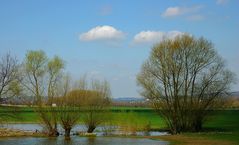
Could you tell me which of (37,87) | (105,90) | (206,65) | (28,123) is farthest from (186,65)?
(28,123)

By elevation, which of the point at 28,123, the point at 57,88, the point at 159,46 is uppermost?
the point at 159,46

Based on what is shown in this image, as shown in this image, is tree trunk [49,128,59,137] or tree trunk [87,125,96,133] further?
tree trunk [87,125,96,133]

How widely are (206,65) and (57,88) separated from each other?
1873 cm

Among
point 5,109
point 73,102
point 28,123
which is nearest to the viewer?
point 5,109

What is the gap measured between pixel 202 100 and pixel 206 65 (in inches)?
175

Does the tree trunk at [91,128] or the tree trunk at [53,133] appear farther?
the tree trunk at [91,128]

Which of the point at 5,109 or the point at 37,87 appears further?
the point at 37,87

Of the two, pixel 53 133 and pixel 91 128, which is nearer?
pixel 53 133

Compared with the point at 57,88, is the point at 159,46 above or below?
above

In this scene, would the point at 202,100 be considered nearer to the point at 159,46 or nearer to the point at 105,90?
the point at 159,46

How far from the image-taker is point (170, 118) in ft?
168

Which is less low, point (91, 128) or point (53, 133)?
point (91, 128)

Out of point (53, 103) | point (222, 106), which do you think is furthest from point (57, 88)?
point (222, 106)

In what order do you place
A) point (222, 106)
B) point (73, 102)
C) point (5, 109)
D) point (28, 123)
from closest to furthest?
1. point (5, 109)
2. point (73, 102)
3. point (222, 106)
4. point (28, 123)
